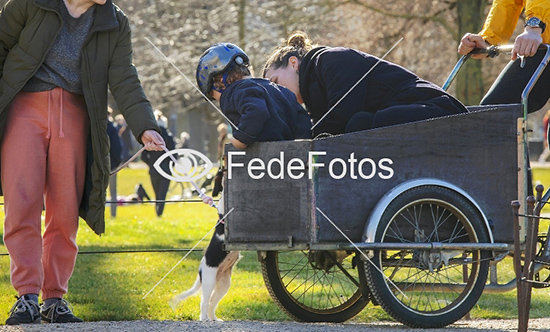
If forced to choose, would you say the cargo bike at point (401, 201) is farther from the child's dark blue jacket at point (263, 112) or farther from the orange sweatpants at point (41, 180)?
the orange sweatpants at point (41, 180)

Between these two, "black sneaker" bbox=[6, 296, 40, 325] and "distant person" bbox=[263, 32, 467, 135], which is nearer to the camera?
"black sneaker" bbox=[6, 296, 40, 325]

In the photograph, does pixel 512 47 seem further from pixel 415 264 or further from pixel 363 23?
pixel 363 23

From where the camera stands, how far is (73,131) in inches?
198

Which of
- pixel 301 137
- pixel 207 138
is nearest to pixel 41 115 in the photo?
pixel 301 137

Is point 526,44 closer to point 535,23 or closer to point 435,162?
point 535,23

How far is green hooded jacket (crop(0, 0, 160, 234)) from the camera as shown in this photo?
16.0 feet

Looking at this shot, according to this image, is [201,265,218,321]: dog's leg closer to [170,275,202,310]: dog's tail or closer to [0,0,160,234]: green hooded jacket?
[170,275,202,310]: dog's tail

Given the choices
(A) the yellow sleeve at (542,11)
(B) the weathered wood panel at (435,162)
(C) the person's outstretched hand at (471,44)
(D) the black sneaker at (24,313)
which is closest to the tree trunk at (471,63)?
(C) the person's outstretched hand at (471,44)

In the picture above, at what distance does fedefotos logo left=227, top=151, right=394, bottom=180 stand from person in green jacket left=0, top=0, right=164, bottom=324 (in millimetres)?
527

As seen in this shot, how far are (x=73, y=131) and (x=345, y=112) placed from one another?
142cm

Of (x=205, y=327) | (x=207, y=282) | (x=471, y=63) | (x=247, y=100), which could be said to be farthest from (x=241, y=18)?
(x=205, y=327)

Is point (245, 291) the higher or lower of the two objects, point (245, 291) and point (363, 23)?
the lower

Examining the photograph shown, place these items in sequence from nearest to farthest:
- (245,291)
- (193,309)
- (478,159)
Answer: (478,159)
(193,309)
(245,291)

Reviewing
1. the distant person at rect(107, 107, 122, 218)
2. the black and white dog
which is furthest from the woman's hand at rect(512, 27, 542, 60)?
the distant person at rect(107, 107, 122, 218)
